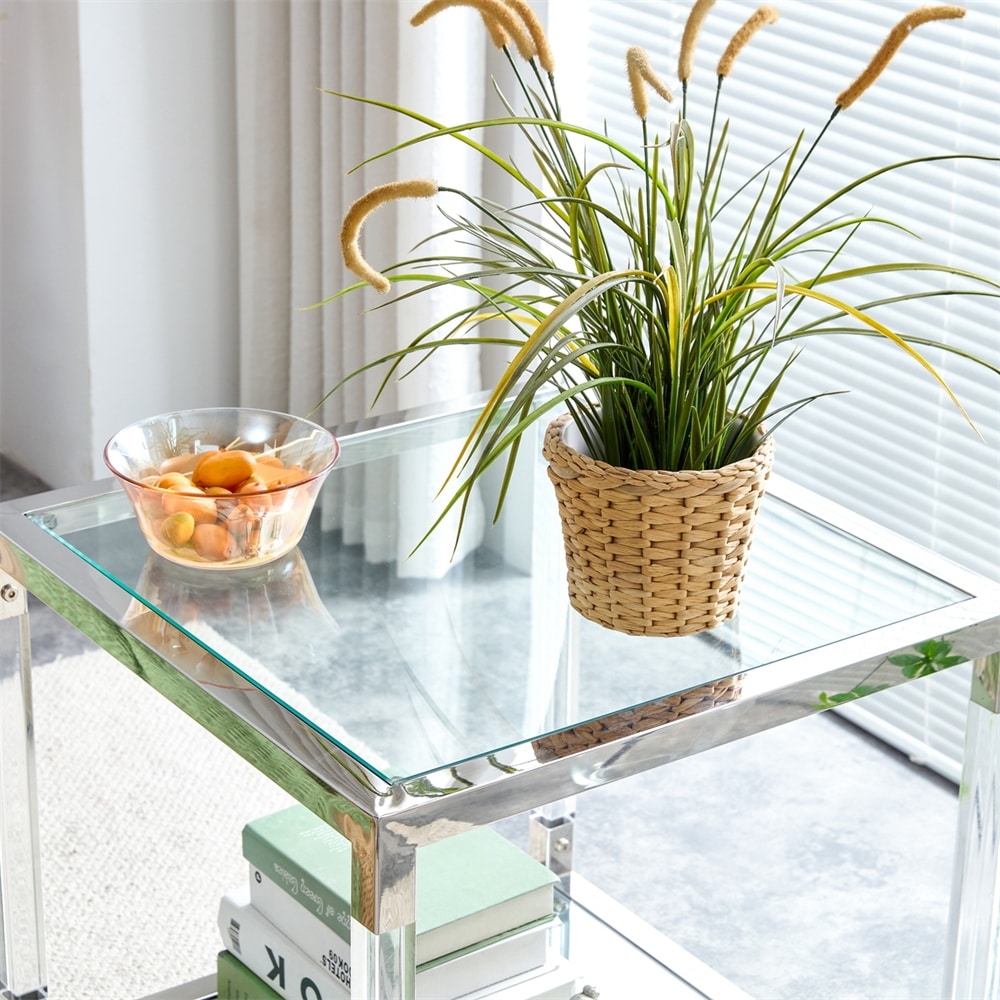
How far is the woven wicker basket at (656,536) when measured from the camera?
3.25 feet

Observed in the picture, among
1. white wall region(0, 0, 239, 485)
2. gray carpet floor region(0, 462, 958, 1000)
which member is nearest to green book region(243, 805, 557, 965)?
gray carpet floor region(0, 462, 958, 1000)

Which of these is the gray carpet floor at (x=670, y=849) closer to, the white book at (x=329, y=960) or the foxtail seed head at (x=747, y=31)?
the white book at (x=329, y=960)

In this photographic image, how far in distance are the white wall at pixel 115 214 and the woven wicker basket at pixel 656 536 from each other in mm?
1716

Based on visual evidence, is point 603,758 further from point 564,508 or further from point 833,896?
point 833,896

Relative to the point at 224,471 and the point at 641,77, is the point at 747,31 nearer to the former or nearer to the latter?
the point at 641,77

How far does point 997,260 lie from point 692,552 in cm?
101

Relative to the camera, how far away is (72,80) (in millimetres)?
2510

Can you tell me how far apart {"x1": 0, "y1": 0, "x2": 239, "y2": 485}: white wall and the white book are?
152cm

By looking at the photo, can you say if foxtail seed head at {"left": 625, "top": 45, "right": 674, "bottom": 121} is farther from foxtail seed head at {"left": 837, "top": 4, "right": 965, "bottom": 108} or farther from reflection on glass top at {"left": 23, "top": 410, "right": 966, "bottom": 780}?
reflection on glass top at {"left": 23, "top": 410, "right": 966, "bottom": 780}

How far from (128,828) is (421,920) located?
0.75 meters

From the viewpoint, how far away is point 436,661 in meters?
1.02

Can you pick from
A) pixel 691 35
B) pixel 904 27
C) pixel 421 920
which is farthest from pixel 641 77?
pixel 421 920

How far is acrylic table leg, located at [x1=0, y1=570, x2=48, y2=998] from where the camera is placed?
1200 mm

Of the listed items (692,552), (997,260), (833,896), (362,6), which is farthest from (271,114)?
(692,552)
